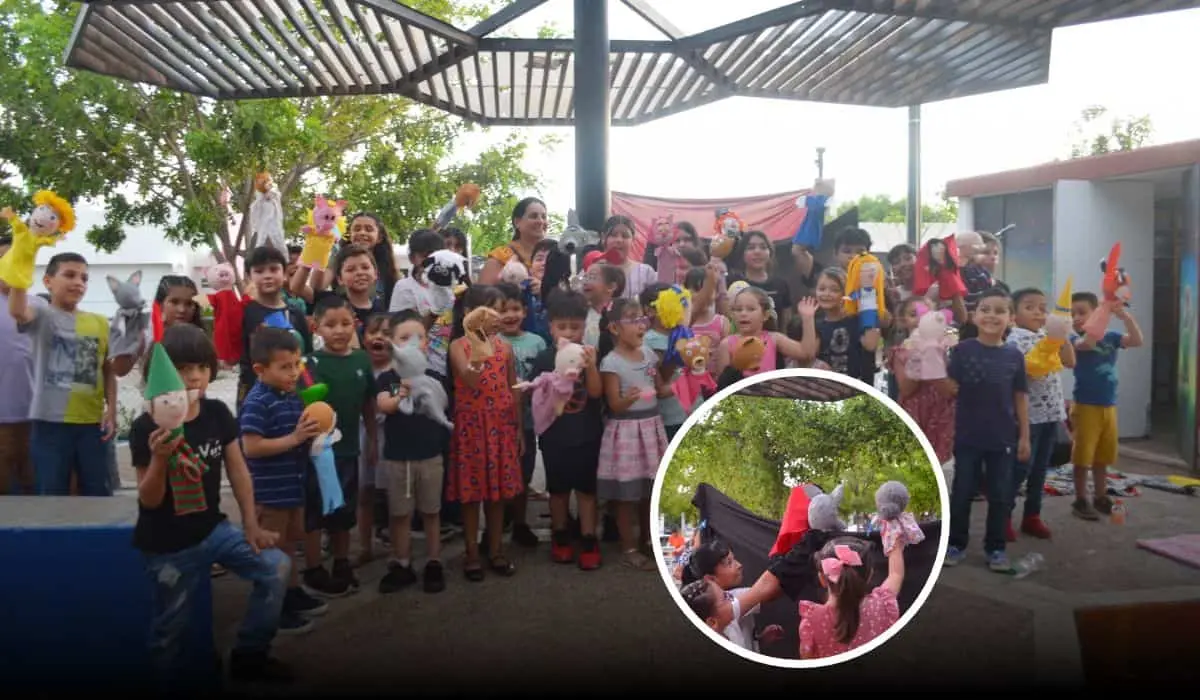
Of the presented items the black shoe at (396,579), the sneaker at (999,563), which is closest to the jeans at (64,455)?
the black shoe at (396,579)

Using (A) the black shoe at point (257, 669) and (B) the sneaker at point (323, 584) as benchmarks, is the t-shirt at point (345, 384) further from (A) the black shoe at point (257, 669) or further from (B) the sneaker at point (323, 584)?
(A) the black shoe at point (257, 669)

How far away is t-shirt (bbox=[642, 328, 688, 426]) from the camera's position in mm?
4152

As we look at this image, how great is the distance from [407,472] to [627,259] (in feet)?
5.58

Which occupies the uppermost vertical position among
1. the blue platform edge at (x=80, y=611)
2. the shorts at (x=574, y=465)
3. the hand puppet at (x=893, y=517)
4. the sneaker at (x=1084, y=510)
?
the hand puppet at (x=893, y=517)

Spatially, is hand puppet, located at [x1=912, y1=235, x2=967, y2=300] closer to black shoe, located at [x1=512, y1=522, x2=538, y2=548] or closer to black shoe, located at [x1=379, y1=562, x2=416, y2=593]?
black shoe, located at [x1=512, y1=522, x2=538, y2=548]

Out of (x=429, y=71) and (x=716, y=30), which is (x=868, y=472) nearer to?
(x=716, y=30)

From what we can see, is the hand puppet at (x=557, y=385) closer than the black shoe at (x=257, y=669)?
No

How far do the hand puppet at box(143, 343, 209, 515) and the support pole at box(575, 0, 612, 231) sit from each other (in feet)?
12.9

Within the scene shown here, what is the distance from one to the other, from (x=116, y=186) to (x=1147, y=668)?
10900 mm

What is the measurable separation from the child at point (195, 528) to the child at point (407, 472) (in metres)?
0.89

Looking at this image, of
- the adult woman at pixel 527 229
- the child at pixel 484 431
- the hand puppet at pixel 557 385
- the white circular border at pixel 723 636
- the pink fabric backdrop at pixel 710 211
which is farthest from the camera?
the pink fabric backdrop at pixel 710 211

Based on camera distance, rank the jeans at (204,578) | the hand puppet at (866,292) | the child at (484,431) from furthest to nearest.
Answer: the hand puppet at (866,292) < the child at (484,431) < the jeans at (204,578)

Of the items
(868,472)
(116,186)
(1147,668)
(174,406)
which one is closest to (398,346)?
(174,406)

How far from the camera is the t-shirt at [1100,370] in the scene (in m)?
5.16
